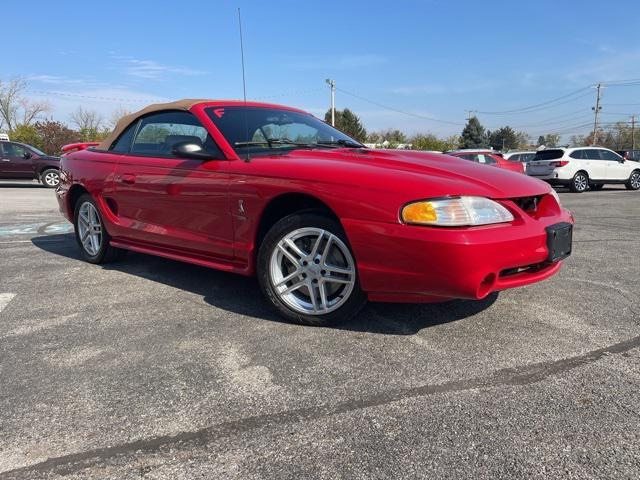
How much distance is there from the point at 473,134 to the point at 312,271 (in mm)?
79116

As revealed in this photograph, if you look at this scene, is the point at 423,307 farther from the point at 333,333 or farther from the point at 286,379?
the point at 286,379

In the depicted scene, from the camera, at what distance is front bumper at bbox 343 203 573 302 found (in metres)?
2.58

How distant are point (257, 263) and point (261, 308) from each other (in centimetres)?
38

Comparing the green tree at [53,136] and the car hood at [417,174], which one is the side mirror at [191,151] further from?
the green tree at [53,136]

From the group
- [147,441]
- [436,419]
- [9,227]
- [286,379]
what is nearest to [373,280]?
[286,379]

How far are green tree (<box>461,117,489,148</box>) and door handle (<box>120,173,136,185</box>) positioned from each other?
252ft

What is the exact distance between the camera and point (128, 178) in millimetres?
4203

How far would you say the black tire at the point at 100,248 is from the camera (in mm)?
4680

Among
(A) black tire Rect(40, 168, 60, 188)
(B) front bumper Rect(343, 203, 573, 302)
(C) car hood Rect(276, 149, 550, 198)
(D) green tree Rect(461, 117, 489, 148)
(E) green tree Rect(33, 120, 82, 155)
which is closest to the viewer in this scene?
(B) front bumper Rect(343, 203, 573, 302)

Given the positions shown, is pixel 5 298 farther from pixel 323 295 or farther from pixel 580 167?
pixel 580 167

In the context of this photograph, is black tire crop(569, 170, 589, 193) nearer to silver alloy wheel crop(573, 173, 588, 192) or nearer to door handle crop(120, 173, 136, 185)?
silver alloy wheel crop(573, 173, 588, 192)

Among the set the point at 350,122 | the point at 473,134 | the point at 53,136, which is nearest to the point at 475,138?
the point at 473,134

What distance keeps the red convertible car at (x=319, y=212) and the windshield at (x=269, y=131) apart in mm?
14

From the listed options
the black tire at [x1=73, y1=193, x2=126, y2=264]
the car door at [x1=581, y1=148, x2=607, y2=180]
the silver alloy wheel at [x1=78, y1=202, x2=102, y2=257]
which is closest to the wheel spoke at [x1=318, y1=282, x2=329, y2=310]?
the black tire at [x1=73, y1=193, x2=126, y2=264]
